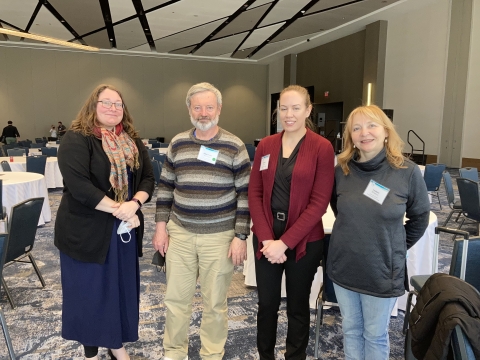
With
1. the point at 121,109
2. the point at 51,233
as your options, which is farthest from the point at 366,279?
the point at 51,233

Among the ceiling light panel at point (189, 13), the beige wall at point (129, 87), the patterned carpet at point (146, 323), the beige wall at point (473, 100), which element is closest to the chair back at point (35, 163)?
the patterned carpet at point (146, 323)

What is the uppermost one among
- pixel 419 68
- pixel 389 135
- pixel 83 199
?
pixel 419 68

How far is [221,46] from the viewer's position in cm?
1480

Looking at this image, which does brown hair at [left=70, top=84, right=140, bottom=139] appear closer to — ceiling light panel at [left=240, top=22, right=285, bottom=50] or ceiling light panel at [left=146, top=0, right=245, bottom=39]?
ceiling light panel at [left=146, top=0, right=245, bottom=39]

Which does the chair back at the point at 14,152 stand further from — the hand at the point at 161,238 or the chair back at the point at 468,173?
the chair back at the point at 468,173

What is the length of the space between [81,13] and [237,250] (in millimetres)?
10309

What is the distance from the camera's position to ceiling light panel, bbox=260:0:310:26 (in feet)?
30.4

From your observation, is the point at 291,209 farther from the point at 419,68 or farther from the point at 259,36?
the point at 259,36

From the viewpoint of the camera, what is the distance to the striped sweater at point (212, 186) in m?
1.80

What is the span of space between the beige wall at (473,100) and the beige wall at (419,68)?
719mm

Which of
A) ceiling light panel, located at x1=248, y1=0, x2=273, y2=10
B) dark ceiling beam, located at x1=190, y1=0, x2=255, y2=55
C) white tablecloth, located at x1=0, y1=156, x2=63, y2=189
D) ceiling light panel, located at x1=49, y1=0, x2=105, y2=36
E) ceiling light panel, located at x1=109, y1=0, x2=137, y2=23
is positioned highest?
dark ceiling beam, located at x1=190, y1=0, x2=255, y2=55

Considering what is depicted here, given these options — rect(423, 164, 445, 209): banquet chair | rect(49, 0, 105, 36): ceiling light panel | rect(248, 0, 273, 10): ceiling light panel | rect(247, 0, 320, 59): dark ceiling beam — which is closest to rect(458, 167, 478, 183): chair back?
rect(423, 164, 445, 209): banquet chair

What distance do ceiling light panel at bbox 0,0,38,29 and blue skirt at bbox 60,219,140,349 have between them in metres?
9.64

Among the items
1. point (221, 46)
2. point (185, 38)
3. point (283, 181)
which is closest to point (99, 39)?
point (185, 38)
